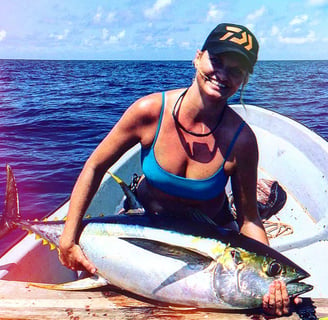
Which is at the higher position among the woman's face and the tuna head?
the woman's face

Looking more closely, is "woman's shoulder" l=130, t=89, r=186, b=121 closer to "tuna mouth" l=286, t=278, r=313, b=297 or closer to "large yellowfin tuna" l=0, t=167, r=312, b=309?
"large yellowfin tuna" l=0, t=167, r=312, b=309

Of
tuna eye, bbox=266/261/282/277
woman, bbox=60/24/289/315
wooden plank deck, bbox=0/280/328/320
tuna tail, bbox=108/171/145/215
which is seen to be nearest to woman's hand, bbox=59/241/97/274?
woman, bbox=60/24/289/315

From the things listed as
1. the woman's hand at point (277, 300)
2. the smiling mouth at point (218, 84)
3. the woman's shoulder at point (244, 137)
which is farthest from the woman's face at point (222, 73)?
the woman's hand at point (277, 300)

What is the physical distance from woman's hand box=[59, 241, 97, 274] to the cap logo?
1.52 m

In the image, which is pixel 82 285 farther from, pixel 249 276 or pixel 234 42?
pixel 234 42

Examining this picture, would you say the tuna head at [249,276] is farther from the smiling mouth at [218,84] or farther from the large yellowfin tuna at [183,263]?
the smiling mouth at [218,84]

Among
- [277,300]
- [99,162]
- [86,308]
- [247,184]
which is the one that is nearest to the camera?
[277,300]

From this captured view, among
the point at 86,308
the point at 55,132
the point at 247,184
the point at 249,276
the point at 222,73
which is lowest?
the point at 86,308

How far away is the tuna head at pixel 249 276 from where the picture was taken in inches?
86.7

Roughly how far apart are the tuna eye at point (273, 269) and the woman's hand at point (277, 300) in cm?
6

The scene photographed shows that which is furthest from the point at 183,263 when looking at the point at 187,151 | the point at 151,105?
the point at 151,105

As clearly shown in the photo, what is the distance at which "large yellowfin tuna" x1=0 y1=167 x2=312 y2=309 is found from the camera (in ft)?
7.30

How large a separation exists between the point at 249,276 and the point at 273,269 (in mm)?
135

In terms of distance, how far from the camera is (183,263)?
2.31 metres
